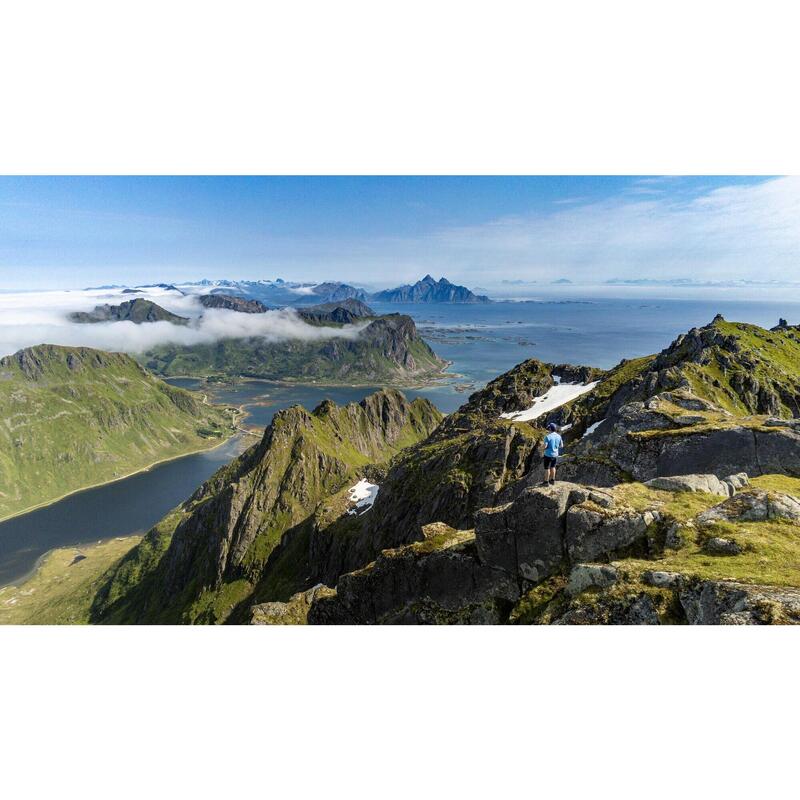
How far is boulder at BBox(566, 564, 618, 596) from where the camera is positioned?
9.57 metres

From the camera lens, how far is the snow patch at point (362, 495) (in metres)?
67.2

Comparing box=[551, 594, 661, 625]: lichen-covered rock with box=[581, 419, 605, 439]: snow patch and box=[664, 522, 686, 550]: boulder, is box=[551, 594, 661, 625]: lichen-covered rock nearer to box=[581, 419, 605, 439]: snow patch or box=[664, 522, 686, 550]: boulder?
box=[664, 522, 686, 550]: boulder

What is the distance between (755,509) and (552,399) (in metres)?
67.3

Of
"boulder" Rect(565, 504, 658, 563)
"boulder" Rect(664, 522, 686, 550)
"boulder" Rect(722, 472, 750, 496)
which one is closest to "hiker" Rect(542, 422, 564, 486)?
"boulder" Rect(565, 504, 658, 563)

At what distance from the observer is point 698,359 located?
5344cm

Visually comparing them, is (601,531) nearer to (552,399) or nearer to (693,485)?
(693,485)

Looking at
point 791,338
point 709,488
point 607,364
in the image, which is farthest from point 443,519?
point 607,364

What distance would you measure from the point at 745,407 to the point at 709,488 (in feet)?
149

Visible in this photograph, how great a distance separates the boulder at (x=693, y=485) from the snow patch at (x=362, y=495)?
55.4 m

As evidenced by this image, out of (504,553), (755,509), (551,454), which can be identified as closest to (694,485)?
(755,509)

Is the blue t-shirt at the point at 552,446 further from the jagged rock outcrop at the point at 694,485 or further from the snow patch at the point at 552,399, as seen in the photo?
the snow patch at the point at 552,399

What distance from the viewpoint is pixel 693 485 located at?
41.2 ft

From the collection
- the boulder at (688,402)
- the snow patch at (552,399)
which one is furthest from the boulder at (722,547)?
the snow patch at (552,399)

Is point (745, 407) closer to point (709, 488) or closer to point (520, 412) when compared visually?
point (520, 412)
